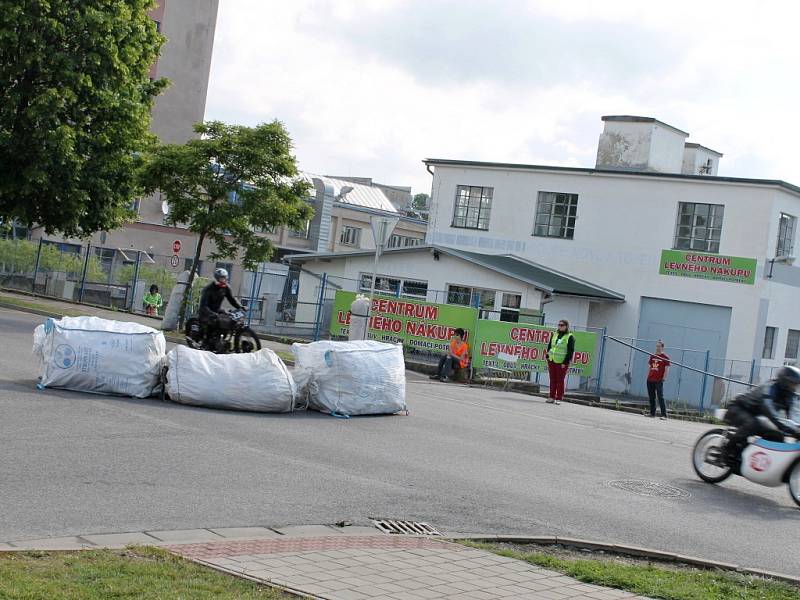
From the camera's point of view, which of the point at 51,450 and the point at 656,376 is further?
the point at 656,376

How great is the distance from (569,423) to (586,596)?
1241 centimetres

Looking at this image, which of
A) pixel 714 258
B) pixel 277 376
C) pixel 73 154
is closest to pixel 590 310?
pixel 714 258

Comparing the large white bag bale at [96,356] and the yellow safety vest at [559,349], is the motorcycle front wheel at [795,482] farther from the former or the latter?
the yellow safety vest at [559,349]

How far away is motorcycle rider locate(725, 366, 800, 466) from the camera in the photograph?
474 inches

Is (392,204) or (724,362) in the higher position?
(392,204)

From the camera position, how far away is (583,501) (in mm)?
10445

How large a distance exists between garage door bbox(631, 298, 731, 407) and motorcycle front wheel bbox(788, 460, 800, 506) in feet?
79.0

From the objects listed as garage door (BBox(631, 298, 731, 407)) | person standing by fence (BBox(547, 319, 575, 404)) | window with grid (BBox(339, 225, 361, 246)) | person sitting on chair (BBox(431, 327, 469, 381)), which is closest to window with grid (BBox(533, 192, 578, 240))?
garage door (BBox(631, 298, 731, 407))

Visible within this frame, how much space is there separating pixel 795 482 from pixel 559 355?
474 inches

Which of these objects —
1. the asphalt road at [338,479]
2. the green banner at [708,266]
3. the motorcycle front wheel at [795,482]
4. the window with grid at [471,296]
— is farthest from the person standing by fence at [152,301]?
the motorcycle front wheel at [795,482]

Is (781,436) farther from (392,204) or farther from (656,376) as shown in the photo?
(392,204)

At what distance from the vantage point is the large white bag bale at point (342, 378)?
50.1ft

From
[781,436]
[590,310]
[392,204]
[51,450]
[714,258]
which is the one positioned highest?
[392,204]

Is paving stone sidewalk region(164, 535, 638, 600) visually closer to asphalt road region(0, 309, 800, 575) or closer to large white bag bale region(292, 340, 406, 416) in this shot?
asphalt road region(0, 309, 800, 575)
